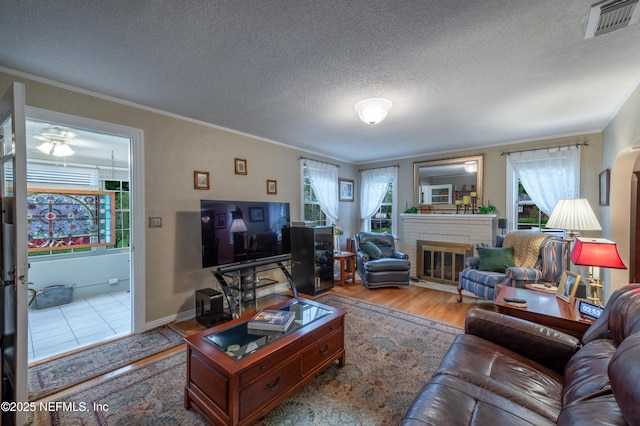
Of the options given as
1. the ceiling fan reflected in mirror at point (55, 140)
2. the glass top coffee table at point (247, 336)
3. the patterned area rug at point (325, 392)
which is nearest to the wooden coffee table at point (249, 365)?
the glass top coffee table at point (247, 336)

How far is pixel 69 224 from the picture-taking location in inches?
167

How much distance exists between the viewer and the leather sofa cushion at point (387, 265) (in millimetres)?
4375

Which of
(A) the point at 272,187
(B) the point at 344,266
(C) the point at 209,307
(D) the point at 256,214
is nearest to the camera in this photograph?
(C) the point at 209,307

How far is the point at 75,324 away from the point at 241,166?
2.71 metres

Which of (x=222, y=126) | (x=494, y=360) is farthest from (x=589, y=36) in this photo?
(x=222, y=126)

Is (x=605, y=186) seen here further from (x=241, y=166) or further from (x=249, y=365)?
(x=241, y=166)

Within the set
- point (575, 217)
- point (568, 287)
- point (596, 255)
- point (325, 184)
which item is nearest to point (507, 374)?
point (596, 255)

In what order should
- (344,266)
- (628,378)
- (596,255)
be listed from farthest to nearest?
(344,266) < (596,255) < (628,378)

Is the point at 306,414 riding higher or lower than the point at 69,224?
lower

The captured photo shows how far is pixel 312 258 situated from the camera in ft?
13.6

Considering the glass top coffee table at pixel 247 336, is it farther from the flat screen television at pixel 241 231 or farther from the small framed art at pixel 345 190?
the small framed art at pixel 345 190

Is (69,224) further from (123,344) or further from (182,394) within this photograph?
(182,394)

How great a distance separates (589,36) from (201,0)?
7.58 feet

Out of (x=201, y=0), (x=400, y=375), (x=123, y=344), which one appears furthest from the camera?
(x=123, y=344)
